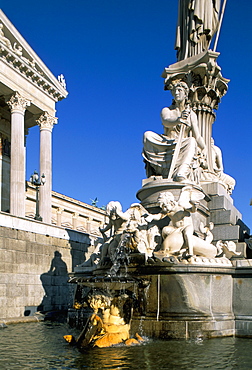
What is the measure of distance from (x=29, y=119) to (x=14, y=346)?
3091 centimetres

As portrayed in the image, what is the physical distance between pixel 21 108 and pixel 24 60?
12.5 ft

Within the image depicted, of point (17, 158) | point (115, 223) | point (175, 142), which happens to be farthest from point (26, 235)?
point (17, 158)

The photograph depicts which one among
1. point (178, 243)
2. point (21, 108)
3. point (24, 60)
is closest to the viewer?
point (178, 243)

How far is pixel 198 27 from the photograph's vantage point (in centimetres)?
1736

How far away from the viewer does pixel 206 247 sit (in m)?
11.4

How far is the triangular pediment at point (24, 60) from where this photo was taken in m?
32.1

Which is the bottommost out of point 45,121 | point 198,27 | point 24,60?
point 198,27

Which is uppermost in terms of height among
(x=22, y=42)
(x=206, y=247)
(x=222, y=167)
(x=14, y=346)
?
(x=22, y=42)

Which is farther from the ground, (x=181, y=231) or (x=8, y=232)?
(x=8, y=232)

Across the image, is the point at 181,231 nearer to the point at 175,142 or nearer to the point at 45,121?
the point at 175,142

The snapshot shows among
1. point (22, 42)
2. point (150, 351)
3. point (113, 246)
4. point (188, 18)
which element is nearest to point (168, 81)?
point (188, 18)

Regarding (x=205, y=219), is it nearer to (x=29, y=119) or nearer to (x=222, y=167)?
(x=222, y=167)

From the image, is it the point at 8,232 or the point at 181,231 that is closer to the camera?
the point at 181,231

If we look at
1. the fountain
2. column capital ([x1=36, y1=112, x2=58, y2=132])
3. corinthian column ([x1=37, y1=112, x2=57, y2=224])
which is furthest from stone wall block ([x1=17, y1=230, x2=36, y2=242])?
column capital ([x1=36, y1=112, x2=58, y2=132])
